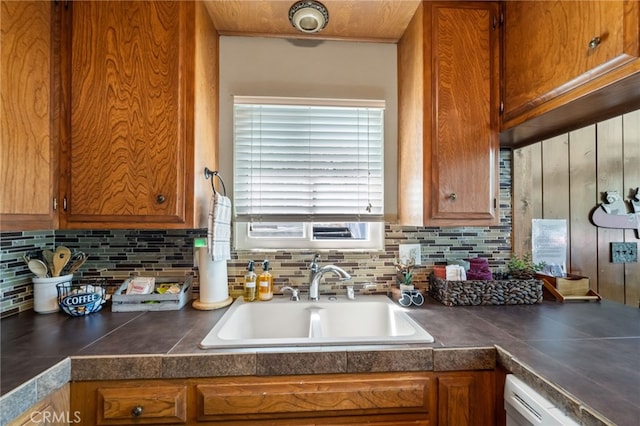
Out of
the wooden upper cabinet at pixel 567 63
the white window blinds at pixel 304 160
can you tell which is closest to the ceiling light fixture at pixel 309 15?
the white window blinds at pixel 304 160

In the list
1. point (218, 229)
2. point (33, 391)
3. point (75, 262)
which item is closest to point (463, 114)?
point (218, 229)

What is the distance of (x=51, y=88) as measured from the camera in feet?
3.82

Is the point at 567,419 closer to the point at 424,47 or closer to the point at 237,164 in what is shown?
the point at 424,47

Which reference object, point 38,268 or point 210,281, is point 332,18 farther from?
point 38,268

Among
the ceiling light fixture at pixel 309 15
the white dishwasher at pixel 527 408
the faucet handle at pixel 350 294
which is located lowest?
the white dishwasher at pixel 527 408

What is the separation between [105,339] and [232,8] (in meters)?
1.51

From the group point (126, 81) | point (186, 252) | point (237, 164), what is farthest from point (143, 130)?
point (186, 252)

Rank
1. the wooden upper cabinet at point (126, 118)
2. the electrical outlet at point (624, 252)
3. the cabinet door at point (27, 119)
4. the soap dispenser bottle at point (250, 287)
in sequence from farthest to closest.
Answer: the electrical outlet at point (624, 252) < the soap dispenser bottle at point (250, 287) < the wooden upper cabinet at point (126, 118) < the cabinet door at point (27, 119)

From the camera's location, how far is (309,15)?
135 cm

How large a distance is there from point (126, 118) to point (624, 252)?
8.35ft

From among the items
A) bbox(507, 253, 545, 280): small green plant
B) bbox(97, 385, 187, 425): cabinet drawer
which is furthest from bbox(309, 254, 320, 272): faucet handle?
bbox(507, 253, 545, 280): small green plant

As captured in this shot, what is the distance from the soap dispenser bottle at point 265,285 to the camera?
142 centimetres

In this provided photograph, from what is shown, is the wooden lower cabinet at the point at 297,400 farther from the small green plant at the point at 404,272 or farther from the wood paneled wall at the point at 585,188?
the wood paneled wall at the point at 585,188

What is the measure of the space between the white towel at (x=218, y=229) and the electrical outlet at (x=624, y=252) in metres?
2.04
